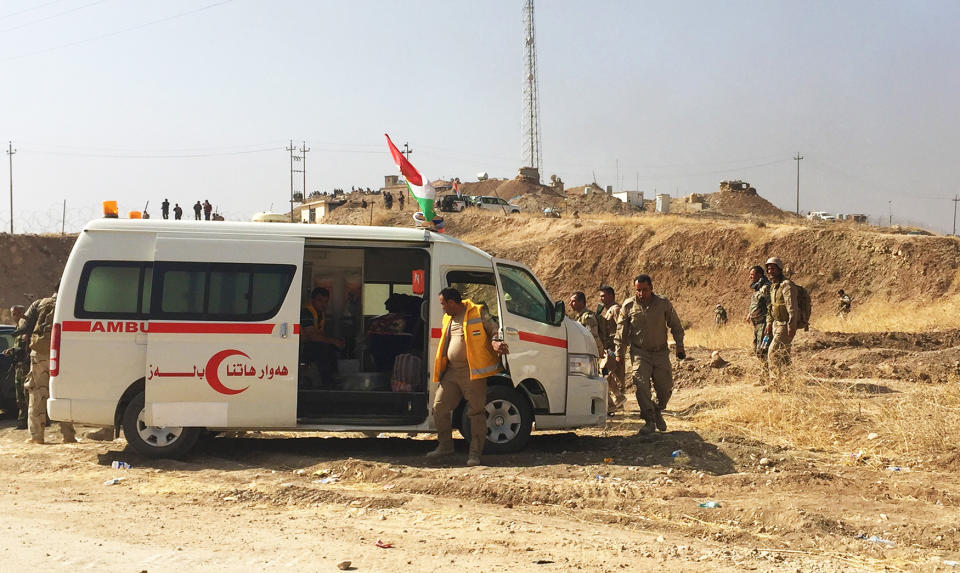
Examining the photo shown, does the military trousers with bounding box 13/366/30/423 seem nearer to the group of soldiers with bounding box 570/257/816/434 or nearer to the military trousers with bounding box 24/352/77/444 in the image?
the military trousers with bounding box 24/352/77/444

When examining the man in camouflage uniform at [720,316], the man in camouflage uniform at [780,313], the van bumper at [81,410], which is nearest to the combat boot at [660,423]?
the man in camouflage uniform at [780,313]

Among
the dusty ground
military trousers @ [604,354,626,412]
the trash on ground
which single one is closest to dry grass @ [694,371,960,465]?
the dusty ground

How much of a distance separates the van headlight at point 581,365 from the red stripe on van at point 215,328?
3.13 m

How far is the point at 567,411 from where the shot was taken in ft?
32.1

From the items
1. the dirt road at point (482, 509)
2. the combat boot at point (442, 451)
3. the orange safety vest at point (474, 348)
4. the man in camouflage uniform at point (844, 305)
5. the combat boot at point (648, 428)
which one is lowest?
the dirt road at point (482, 509)

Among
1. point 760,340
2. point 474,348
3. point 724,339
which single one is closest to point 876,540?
point 474,348

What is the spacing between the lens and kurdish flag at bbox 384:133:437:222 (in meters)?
11.8

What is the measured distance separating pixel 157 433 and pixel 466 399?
3196 millimetres

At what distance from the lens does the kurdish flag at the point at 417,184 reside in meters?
11.8

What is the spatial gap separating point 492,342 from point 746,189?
6481 cm

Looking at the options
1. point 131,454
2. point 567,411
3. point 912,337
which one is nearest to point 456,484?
point 567,411

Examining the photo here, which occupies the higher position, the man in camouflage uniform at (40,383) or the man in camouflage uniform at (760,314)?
the man in camouflage uniform at (760,314)

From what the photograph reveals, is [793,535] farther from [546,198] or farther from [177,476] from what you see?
[546,198]

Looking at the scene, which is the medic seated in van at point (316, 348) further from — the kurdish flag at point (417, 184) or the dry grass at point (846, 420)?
the dry grass at point (846, 420)
